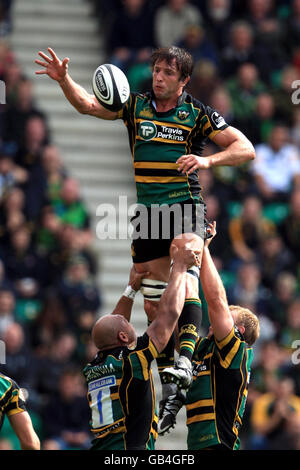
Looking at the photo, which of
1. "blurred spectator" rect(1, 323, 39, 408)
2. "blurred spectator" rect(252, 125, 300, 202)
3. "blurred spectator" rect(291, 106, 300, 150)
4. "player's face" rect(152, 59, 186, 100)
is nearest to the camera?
"player's face" rect(152, 59, 186, 100)

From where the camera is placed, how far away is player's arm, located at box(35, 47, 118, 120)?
8469 millimetres

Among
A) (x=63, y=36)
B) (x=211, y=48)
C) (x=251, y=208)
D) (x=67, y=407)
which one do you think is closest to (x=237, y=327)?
(x=67, y=407)

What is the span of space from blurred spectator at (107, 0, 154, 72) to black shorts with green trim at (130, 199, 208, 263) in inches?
304

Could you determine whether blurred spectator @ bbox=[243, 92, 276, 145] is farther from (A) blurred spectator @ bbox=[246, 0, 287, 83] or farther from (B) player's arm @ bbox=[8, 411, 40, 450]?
(B) player's arm @ bbox=[8, 411, 40, 450]

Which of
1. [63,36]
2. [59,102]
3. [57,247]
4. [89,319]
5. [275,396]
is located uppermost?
[63,36]

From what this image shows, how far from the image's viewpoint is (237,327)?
8836 mm

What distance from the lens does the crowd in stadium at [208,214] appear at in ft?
41.5

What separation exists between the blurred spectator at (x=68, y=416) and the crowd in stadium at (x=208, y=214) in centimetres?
1

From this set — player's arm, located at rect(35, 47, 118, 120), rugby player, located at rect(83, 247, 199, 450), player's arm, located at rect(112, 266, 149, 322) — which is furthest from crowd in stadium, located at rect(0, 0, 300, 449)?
player's arm, located at rect(35, 47, 118, 120)

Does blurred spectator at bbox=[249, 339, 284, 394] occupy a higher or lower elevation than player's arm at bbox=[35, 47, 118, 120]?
lower

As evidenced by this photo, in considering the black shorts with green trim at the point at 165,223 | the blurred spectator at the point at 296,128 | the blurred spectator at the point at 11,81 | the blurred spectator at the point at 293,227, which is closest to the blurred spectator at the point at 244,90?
the blurred spectator at the point at 296,128

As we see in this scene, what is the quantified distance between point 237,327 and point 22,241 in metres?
4.98

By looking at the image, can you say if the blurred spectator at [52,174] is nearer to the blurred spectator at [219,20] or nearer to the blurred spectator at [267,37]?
the blurred spectator at [219,20]

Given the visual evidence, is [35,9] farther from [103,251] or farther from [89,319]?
[89,319]
